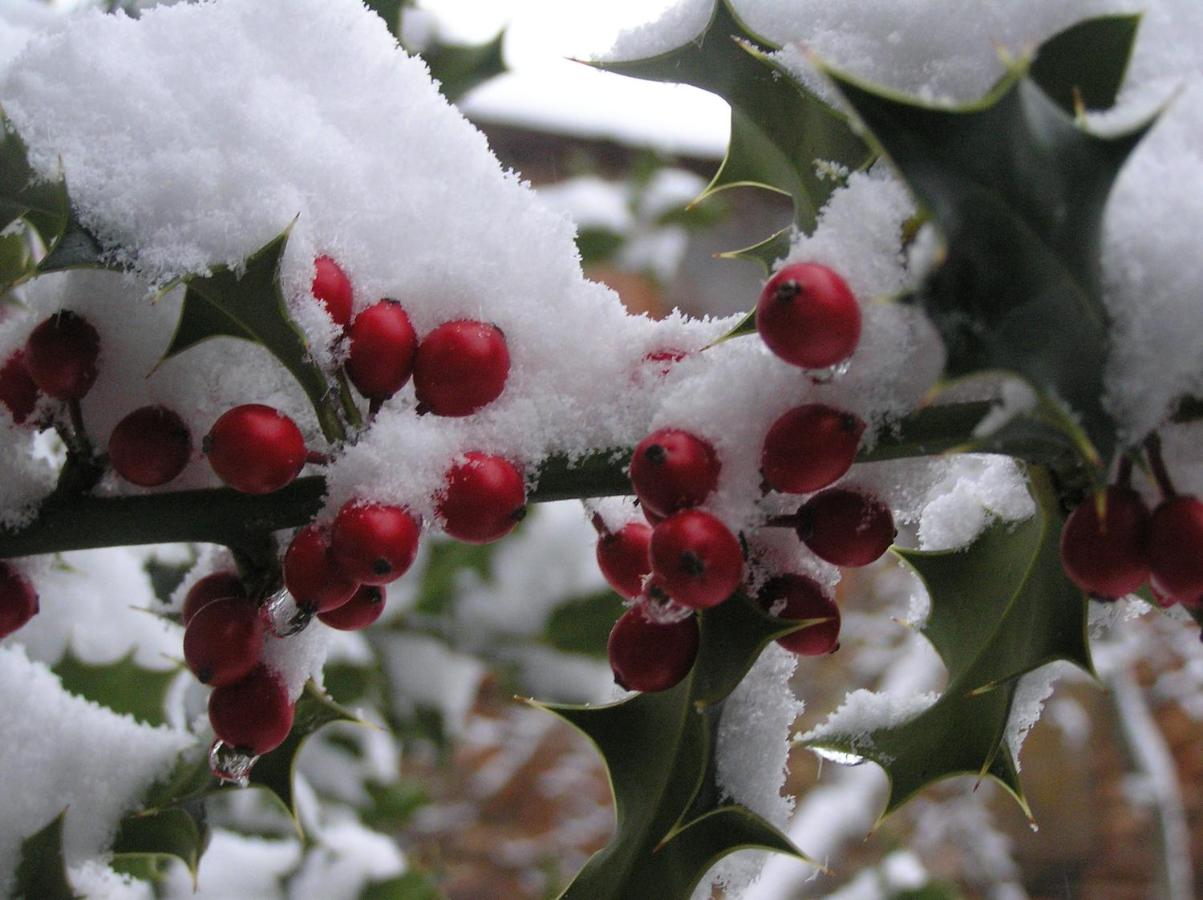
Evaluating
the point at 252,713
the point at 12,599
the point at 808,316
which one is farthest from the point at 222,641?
the point at 808,316

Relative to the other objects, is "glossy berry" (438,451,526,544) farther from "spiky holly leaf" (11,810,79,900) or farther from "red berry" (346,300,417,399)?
"spiky holly leaf" (11,810,79,900)

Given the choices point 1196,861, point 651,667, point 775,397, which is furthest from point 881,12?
point 1196,861

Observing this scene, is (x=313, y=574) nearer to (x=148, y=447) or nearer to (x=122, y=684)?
(x=148, y=447)

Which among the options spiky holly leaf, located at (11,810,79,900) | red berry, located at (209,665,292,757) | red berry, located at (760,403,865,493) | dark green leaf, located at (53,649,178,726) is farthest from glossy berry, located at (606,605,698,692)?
dark green leaf, located at (53,649,178,726)

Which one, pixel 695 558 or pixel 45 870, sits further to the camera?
pixel 45 870

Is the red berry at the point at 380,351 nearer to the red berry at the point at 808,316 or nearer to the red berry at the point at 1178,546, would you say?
the red berry at the point at 808,316

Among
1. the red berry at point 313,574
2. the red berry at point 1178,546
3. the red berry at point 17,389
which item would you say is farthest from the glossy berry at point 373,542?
the red berry at point 1178,546

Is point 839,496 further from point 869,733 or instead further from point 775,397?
point 869,733
